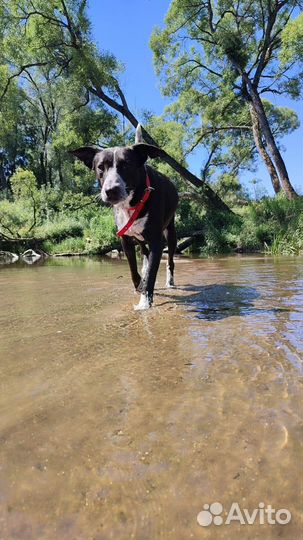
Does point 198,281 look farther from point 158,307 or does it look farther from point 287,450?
point 287,450

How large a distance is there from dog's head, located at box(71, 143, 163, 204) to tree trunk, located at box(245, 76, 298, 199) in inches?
489

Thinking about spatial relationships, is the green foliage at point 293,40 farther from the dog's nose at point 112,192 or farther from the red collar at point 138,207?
the dog's nose at point 112,192

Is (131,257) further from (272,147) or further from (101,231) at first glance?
(101,231)

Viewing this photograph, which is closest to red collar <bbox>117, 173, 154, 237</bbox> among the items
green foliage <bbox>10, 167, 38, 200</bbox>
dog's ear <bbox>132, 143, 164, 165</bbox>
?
dog's ear <bbox>132, 143, 164, 165</bbox>

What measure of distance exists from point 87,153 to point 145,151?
576 mm

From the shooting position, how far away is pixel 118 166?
3.61m

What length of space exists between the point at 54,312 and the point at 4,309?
583mm

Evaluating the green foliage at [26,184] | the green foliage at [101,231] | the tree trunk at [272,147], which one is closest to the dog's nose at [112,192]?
the tree trunk at [272,147]

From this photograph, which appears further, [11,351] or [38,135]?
[38,135]

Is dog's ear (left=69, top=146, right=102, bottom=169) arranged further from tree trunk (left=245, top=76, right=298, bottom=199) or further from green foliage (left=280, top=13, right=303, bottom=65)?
green foliage (left=280, top=13, right=303, bottom=65)

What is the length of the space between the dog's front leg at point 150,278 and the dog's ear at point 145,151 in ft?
2.60

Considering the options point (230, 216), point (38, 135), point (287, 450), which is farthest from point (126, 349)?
point (38, 135)

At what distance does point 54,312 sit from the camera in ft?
11.4

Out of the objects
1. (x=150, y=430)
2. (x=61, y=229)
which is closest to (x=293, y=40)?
(x=61, y=229)
